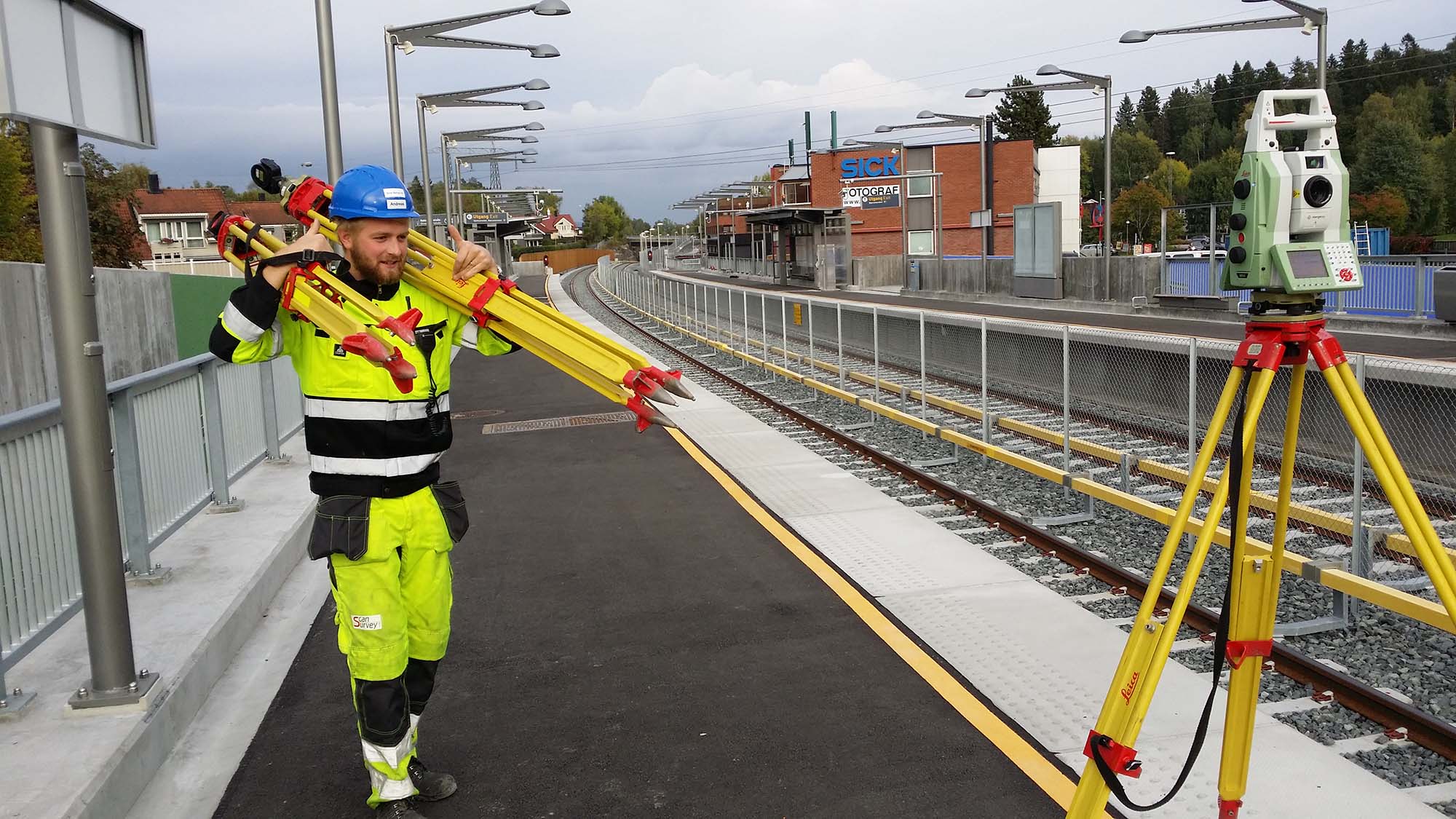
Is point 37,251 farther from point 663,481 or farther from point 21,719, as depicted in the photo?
point 21,719

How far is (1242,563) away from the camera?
11.8 ft

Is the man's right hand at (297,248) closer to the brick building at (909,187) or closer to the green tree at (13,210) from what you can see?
the green tree at (13,210)

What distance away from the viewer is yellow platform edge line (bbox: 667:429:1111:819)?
4.45 m

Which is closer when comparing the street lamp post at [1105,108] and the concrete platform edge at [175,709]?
the concrete platform edge at [175,709]

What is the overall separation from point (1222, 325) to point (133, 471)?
21773 millimetres

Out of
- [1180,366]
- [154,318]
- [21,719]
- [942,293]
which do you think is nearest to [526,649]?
[21,719]

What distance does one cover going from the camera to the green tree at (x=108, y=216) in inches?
1826

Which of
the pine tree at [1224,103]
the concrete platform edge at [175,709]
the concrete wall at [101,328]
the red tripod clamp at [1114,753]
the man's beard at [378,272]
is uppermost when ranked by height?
the pine tree at [1224,103]

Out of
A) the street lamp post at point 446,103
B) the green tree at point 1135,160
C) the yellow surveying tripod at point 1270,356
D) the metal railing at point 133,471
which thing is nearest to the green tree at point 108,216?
the street lamp post at point 446,103

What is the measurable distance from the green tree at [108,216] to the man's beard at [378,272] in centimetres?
4526

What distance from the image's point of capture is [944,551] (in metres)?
7.81

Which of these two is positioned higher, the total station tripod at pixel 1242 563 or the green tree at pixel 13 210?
the green tree at pixel 13 210

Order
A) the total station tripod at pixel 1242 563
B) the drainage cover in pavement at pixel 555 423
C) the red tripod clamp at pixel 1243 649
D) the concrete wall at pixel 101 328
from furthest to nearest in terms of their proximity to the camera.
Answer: the drainage cover in pavement at pixel 555 423, the concrete wall at pixel 101 328, the red tripod clamp at pixel 1243 649, the total station tripod at pixel 1242 563

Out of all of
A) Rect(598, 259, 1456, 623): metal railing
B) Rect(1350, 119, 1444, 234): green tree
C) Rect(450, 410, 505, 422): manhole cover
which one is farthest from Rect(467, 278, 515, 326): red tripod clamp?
Rect(1350, 119, 1444, 234): green tree
